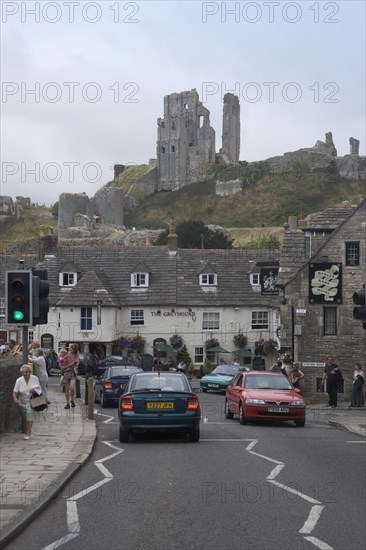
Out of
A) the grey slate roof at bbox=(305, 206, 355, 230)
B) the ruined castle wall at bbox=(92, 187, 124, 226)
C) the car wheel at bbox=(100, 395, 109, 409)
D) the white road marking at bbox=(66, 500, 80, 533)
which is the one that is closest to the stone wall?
the white road marking at bbox=(66, 500, 80, 533)

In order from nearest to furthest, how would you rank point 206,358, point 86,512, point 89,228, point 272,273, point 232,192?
point 86,512 → point 272,273 → point 206,358 → point 89,228 → point 232,192

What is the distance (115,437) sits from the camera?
1989 cm

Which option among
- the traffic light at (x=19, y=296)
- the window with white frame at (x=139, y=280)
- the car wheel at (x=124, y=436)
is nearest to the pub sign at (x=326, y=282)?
the window with white frame at (x=139, y=280)

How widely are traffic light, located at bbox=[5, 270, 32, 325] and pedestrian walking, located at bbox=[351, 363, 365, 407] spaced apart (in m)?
17.4

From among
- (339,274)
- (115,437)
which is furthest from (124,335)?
(115,437)

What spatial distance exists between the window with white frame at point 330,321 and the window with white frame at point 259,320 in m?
18.0

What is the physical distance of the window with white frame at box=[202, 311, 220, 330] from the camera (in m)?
58.8

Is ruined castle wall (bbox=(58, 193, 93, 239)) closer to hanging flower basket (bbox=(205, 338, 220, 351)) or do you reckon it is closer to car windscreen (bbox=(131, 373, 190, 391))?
hanging flower basket (bbox=(205, 338, 220, 351))

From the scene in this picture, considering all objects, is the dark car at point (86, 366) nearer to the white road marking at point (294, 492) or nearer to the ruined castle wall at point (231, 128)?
the white road marking at point (294, 492)

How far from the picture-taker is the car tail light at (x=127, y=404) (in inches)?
722

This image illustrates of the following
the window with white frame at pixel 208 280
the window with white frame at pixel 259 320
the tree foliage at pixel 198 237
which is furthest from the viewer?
the tree foliage at pixel 198 237

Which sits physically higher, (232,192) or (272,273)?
(232,192)

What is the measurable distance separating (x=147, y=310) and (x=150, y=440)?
39.9 metres

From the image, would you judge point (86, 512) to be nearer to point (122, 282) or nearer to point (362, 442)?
point (362, 442)
